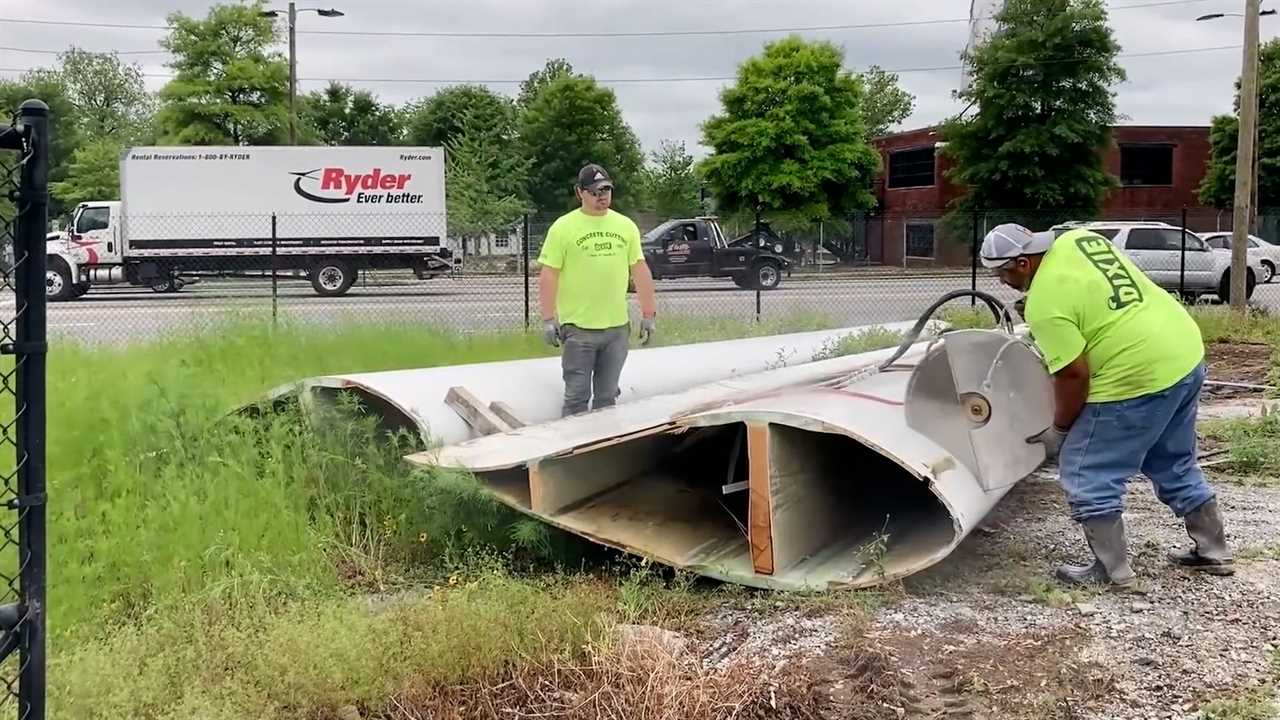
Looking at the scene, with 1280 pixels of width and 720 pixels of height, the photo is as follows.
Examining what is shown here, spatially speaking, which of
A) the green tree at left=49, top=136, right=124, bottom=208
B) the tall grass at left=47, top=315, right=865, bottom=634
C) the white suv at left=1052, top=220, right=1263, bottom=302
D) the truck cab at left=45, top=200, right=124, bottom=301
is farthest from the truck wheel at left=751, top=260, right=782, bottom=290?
the green tree at left=49, top=136, right=124, bottom=208

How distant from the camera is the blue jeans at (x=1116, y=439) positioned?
421 centimetres

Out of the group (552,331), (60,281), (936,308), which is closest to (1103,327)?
(936,308)

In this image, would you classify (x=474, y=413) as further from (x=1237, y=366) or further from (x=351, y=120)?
(x=351, y=120)

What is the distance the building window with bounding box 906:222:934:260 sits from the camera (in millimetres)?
30734

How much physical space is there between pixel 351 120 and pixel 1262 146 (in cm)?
3644

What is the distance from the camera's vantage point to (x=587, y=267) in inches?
224

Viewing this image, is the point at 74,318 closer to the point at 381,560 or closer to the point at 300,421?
the point at 300,421

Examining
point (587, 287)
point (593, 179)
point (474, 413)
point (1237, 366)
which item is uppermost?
point (593, 179)

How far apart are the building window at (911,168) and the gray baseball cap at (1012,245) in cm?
3598

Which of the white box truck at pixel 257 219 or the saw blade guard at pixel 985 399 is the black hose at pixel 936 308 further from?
the white box truck at pixel 257 219

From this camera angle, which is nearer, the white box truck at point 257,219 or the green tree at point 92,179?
the white box truck at point 257,219

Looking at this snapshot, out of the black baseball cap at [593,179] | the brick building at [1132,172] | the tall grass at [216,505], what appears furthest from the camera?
the brick building at [1132,172]

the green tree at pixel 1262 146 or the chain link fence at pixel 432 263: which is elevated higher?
the green tree at pixel 1262 146

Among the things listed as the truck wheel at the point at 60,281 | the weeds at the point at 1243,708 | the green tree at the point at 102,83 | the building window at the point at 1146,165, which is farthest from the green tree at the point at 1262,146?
the green tree at the point at 102,83
